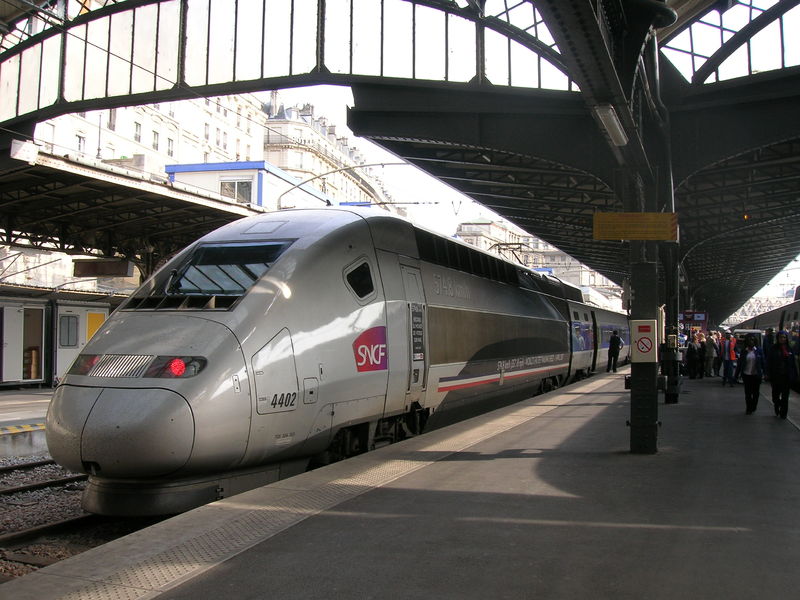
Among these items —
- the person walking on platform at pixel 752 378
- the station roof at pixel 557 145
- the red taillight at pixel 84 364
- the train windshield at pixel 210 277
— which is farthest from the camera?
the person walking on platform at pixel 752 378

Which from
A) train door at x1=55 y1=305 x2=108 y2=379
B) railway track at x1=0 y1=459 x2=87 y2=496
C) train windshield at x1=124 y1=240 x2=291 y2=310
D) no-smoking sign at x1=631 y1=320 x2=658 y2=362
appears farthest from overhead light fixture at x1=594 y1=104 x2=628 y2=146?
train door at x1=55 y1=305 x2=108 y2=379

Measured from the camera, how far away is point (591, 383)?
832 inches

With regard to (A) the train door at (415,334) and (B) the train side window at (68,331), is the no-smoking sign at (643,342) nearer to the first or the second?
(A) the train door at (415,334)

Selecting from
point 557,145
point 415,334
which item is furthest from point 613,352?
point 415,334

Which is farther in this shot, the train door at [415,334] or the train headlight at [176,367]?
the train door at [415,334]

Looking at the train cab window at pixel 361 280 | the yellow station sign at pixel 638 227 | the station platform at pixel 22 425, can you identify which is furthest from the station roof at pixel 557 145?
the station platform at pixel 22 425

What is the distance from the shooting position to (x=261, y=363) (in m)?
6.55

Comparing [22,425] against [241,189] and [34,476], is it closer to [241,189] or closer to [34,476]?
[34,476]

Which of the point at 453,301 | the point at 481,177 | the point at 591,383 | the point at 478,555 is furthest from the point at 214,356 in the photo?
the point at 481,177

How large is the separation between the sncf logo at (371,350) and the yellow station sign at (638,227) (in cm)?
310

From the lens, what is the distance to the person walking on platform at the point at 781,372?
489 inches

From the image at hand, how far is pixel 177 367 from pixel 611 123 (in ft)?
17.5

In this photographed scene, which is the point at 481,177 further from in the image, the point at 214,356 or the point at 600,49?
the point at 214,356

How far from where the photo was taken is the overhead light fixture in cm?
784
